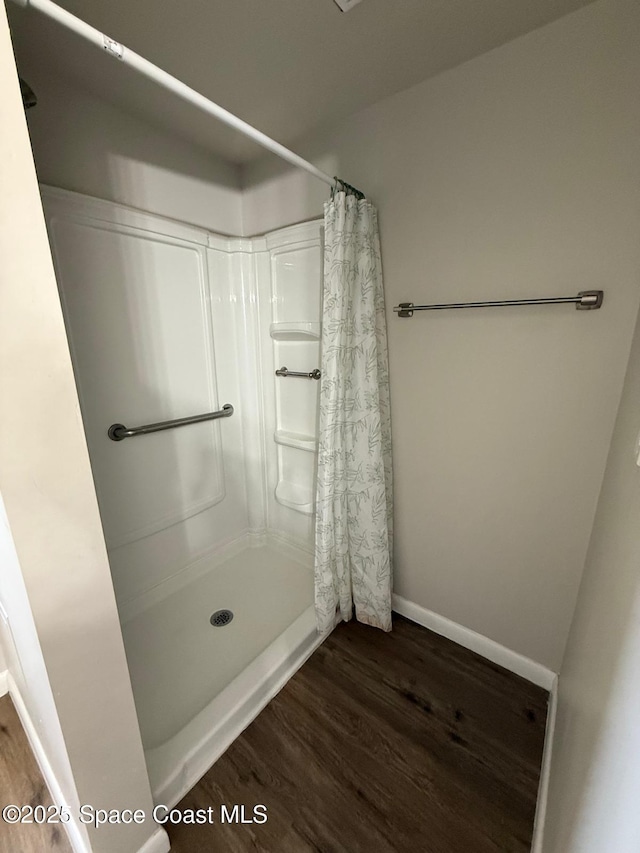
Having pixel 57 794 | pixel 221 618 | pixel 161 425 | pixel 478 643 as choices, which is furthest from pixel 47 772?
Result: pixel 478 643

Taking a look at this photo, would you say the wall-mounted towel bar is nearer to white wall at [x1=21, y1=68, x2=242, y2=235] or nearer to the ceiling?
the ceiling

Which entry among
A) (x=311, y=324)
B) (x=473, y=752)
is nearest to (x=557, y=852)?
(x=473, y=752)

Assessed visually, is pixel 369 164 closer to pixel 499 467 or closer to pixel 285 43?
pixel 285 43

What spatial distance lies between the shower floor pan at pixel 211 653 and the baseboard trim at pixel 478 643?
502 millimetres

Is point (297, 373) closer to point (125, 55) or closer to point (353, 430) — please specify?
point (353, 430)

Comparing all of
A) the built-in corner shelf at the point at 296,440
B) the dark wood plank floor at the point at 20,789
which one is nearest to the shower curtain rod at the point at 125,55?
the built-in corner shelf at the point at 296,440

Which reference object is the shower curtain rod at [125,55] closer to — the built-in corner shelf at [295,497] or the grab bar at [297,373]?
the grab bar at [297,373]

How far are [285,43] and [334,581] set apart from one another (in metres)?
2.04

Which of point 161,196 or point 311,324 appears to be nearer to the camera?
point 161,196

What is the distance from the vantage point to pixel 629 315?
102 cm

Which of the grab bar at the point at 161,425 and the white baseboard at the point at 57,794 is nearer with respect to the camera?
the white baseboard at the point at 57,794

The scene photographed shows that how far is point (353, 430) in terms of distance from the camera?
4.96 feet

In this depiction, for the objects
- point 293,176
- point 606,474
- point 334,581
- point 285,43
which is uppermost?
point 285,43

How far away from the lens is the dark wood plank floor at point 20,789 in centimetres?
98
